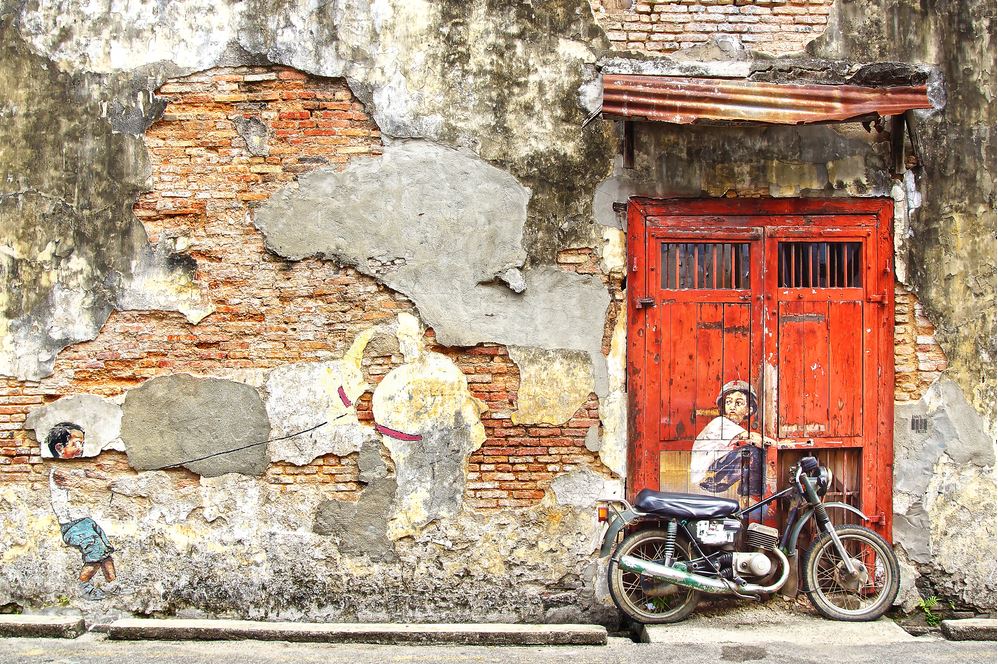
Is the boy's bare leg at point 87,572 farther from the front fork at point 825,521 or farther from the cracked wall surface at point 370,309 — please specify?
the front fork at point 825,521

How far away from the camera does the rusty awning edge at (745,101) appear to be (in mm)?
4660

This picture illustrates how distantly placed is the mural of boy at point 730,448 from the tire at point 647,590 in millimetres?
460

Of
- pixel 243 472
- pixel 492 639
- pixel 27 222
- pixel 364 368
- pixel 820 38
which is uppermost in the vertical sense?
pixel 820 38

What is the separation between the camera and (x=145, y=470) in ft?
16.7

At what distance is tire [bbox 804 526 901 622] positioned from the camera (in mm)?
4910

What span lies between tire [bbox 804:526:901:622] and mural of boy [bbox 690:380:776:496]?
0.51 m

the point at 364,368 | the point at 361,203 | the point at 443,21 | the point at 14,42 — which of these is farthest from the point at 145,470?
the point at 443,21

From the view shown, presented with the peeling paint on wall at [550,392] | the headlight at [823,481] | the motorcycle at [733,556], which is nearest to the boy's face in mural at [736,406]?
the motorcycle at [733,556]

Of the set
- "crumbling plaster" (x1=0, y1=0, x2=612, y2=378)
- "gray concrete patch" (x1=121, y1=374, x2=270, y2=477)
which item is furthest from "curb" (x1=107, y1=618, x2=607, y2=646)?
"crumbling plaster" (x1=0, y1=0, x2=612, y2=378)

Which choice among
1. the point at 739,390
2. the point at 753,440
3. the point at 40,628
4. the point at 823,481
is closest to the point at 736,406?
the point at 739,390

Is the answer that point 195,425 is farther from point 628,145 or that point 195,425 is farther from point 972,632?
point 972,632

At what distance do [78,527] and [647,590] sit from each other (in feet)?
11.4

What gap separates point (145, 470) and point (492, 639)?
234cm

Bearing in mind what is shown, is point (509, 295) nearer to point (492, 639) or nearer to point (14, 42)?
point (492, 639)
